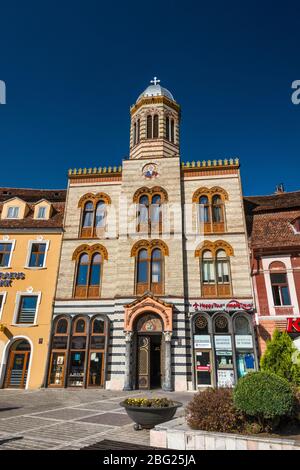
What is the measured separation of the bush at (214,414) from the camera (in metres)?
7.15

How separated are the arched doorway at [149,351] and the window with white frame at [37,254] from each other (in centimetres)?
858

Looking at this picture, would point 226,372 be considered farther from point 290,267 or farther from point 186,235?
point 186,235

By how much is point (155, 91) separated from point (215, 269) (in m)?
18.3

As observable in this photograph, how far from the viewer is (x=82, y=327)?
21750 mm

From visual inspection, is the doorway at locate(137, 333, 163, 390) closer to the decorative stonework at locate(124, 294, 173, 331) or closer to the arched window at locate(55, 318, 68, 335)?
the decorative stonework at locate(124, 294, 173, 331)

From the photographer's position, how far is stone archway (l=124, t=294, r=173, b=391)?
64.3 feet

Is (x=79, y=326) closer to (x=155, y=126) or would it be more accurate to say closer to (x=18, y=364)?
(x=18, y=364)

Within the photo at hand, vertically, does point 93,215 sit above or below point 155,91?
below

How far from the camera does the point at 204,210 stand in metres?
24.2

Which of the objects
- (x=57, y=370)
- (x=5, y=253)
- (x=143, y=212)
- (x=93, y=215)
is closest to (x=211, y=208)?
(x=143, y=212)

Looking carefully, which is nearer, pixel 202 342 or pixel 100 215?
pixel 202 342

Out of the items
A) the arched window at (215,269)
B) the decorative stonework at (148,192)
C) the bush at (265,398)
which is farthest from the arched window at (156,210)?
the bush at (265,398)

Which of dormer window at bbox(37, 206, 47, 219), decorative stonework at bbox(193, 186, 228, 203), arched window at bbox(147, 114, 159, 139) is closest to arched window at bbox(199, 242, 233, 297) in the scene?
decorative stonework at bbox(193, 186, 228, 203)

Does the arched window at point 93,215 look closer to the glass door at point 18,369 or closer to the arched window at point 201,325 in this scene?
the glass door at point 18,369
